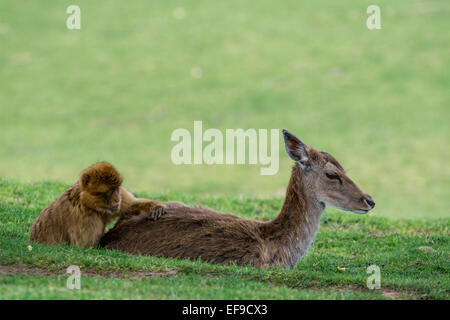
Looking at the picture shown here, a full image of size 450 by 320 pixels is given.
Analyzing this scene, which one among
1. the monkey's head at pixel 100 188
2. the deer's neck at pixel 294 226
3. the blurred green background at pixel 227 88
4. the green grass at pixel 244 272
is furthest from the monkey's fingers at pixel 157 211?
the blurred green background at pixel 227 88

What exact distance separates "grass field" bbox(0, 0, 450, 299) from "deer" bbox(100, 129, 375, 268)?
1399 cm

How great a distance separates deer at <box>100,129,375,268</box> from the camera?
9.82 meters

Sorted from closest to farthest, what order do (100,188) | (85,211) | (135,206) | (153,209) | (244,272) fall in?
1. (244,272)
2. (100,188)
3. (85,211)
4. (153,209)
5. (135,206)

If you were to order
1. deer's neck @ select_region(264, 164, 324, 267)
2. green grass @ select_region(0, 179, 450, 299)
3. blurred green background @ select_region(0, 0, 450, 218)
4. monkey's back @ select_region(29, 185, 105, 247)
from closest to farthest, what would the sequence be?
green grass @ select_region(0, 179, 450, 299), monkey's back @ select_region(29, 185, 105, 247), deer's neck @ select_region(264, 164, 324, 267), blurred green background @ select_region(0, 0, 450, 218)

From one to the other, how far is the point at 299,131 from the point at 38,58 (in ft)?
43.3

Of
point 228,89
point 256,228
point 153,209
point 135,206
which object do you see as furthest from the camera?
point 228,89

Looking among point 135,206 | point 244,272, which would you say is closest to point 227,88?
point 135,206

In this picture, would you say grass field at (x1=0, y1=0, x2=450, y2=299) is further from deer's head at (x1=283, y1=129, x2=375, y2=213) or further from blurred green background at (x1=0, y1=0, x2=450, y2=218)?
deer's head at (x1=283, y1=129, x2=375, y2=213)

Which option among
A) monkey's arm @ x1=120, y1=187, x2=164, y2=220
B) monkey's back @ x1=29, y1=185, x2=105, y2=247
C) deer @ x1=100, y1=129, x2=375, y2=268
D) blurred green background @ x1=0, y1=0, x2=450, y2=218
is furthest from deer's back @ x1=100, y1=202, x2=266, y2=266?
blurred green background @ x1=0, y1=0, x2=450, y2=218

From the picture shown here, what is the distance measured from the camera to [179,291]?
8.03 m

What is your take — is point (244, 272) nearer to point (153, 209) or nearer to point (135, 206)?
point (153, 209)

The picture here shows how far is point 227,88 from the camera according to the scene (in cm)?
3484

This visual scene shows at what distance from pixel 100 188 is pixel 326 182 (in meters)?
2.70

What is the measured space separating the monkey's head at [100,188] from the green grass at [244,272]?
53 cm
